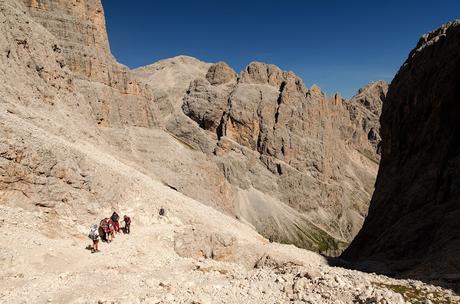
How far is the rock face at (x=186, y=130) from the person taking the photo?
53.3 m

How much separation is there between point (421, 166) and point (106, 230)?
44.3 meters

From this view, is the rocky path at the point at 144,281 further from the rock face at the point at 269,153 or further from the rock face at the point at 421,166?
the rock face at the point at 269,153

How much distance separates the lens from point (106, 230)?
2591 cm

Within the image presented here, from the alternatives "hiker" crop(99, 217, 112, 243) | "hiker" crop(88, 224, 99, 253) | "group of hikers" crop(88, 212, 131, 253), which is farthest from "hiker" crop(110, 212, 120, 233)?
"hiker" crop(88, 224, 99, 253)

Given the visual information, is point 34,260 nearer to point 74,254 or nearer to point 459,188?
point 74,254

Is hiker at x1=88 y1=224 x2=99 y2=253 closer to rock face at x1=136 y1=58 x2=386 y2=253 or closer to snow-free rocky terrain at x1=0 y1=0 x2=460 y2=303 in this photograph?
snow-free rocky terrain at x1=0 y1=0 x2=460 y2=303

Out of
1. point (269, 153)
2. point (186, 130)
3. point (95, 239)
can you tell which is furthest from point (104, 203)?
point (269, 153)

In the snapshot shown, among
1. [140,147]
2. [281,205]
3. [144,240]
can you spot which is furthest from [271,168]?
[144,240]

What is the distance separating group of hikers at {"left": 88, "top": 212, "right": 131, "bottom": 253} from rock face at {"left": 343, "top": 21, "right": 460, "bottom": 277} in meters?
21.0

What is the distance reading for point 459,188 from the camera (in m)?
41.2

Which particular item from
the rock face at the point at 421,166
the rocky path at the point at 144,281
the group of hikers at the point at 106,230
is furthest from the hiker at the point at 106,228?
the rock face at the point at 421,166

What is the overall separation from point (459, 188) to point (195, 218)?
2707cm

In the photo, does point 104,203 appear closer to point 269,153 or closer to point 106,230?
point 106,230

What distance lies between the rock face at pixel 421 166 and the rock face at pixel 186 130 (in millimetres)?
29276
